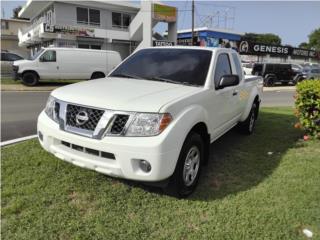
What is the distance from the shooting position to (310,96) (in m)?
6.41

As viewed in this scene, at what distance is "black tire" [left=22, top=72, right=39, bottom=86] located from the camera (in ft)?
57.1

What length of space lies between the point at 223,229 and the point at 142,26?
31.6 meters

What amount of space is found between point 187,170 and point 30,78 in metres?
15.8

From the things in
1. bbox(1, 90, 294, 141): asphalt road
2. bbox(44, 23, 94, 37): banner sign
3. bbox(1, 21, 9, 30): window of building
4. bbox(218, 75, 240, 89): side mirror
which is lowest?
bbox(1, 90, 294, 141): asphalt road

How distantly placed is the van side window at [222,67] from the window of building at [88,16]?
28.8m

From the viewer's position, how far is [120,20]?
34.4 meters

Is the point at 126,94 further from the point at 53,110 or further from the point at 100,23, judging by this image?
the point at 100,23

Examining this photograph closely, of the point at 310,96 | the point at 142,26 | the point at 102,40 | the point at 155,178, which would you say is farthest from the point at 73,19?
the point at 155,178

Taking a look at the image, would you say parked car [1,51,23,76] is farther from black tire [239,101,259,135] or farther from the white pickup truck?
the white pickup truck

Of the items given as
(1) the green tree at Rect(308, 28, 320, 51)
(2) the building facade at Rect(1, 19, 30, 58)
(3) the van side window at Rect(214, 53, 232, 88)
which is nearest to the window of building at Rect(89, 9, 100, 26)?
(2) the building facade at Rect(1, 19, 30, 58)

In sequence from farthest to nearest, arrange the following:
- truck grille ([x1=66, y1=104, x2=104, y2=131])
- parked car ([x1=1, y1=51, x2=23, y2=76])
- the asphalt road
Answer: parked car ([x1=1, y1=51, x2=23, y2=76]) < the asphalt road < truck grille ([x1=66, y1=104, x2=104, y2=131])

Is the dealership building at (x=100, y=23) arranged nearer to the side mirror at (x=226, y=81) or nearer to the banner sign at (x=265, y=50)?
the banner sign at (x=265, y=50)

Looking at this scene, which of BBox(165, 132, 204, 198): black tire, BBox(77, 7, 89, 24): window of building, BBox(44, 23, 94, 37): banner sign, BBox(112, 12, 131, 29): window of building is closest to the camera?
BBox(165, 132, 204, 198): black tire

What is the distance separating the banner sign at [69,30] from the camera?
2873 centimetres
